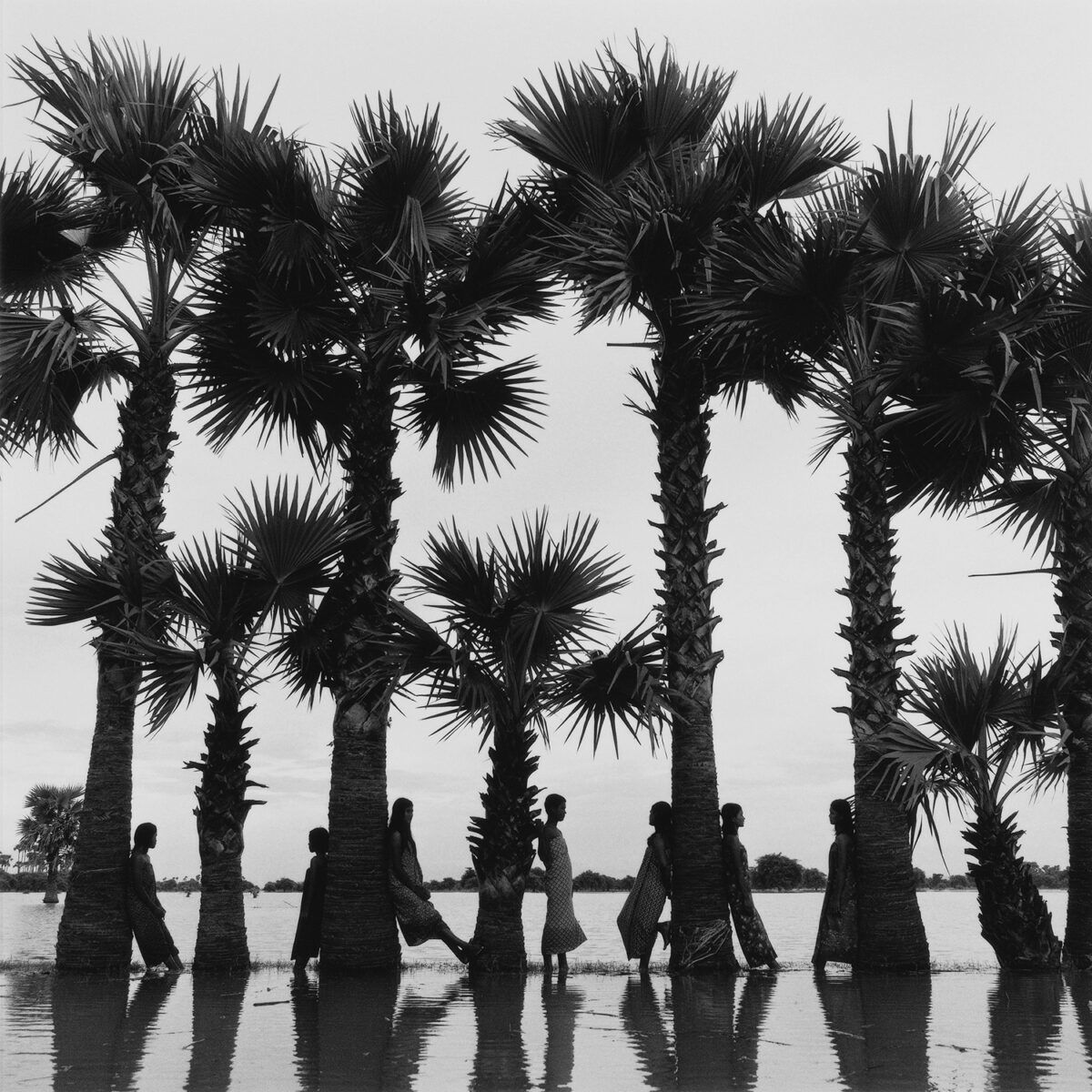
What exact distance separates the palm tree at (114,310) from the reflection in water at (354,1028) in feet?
10.1

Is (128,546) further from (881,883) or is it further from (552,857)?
(881,883)

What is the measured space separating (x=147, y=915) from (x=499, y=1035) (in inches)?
242

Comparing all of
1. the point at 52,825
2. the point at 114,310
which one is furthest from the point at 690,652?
the point at 52,825

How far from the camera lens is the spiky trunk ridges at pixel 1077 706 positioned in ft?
42.5

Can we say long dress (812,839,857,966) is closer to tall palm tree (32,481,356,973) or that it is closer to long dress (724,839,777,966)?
long dress (724,839,777,966)

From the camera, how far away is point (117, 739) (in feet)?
43.5

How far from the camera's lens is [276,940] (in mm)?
20797

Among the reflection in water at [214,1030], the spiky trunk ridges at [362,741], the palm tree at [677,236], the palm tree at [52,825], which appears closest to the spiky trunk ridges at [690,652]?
the palm tree at [677,236]

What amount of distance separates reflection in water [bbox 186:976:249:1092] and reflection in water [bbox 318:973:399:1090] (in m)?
0.55

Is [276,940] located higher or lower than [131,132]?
lower

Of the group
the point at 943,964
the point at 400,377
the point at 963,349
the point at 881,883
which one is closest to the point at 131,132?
the point at 400,377

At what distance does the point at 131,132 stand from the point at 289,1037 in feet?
33.0

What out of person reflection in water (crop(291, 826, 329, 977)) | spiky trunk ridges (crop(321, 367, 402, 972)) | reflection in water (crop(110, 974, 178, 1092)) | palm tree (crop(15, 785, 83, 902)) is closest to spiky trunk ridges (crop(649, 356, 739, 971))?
spiky trunk ridges (crop(321, 367, 402, 972))

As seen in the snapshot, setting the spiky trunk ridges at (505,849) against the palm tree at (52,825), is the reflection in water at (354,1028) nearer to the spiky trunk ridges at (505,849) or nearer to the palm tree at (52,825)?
the spiky trunk ridges at (505,849)
